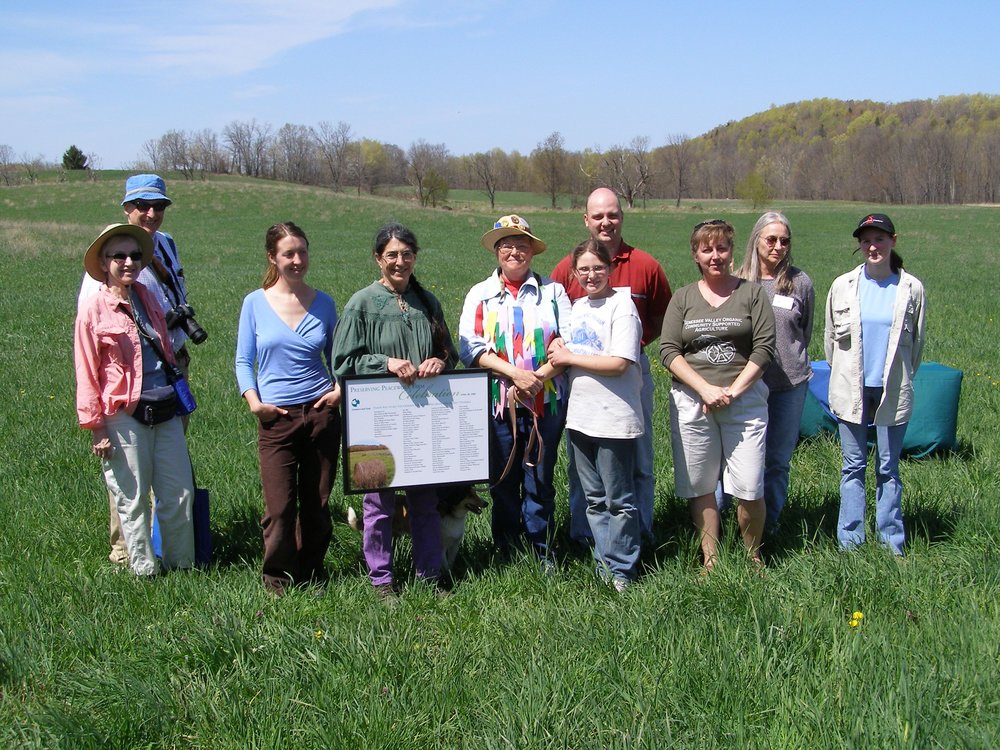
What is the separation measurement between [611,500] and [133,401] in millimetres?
2553

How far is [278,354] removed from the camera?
427cm

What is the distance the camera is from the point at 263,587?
13.8 ft

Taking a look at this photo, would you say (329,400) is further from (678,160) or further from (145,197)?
(678,160)

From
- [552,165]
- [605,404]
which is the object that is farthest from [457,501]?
[552,165]

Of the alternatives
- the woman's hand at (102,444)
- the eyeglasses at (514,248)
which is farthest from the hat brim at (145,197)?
the eyeglasses at (514,248)

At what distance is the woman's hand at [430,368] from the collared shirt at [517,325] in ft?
0.92

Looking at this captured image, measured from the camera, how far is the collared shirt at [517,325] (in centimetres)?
438

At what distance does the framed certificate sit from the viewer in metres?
4.10

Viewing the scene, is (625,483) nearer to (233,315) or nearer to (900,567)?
(900,567)

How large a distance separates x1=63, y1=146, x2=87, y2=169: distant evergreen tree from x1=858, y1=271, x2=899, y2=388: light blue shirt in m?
116

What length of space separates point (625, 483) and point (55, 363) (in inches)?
340

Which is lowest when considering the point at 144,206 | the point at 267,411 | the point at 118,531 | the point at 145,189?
the point at 118,531

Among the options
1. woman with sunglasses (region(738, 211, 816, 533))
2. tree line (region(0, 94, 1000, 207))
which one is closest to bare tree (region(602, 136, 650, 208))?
tree line (region(0, 94, 1000, 207))

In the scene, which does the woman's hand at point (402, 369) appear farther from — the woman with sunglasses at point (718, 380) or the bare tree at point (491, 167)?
the bare tree at point (491, 167)
